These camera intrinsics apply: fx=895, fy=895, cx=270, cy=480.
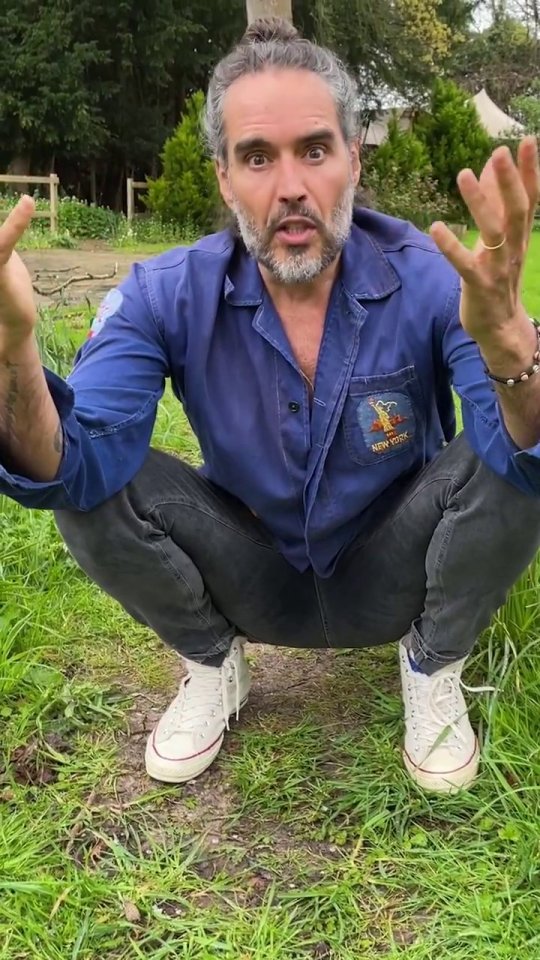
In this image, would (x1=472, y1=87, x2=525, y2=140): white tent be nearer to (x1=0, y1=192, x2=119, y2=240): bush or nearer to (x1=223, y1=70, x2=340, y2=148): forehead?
(x1=0, y1=192, x2=119, y2=240): bush

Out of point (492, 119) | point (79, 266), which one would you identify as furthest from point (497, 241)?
point (492, 119)

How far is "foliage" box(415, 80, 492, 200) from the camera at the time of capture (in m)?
17.7

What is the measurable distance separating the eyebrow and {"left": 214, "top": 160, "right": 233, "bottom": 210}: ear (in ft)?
0.41

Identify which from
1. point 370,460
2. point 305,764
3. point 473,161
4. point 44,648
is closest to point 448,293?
point 370,460

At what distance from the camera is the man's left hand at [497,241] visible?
1130mm

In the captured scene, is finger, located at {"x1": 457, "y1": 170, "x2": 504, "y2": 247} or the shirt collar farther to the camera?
the shirt collar

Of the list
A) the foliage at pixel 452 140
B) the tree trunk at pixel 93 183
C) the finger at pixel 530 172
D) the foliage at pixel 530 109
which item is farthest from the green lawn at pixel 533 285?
the tree trunk at pixel 93 183

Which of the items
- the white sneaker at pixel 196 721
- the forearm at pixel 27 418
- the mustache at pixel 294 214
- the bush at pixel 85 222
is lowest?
the bush at pixel 85 222

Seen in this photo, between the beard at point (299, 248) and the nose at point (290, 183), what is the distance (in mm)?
14

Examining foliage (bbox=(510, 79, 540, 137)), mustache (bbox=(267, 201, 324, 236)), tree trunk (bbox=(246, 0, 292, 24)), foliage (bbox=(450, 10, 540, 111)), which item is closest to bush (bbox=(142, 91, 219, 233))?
foliage (bbox=(510, 79, 540, 137))

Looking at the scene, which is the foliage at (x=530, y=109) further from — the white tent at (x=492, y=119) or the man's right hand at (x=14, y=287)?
the man's right hand at (x=14, y=287)

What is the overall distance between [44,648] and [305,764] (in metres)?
0.77

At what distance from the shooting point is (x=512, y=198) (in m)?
1.15

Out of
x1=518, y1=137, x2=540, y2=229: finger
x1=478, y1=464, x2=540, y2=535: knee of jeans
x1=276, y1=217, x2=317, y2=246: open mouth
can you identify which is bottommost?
x1=478, y1=464, x2=540, y2=535: knee of jeans
